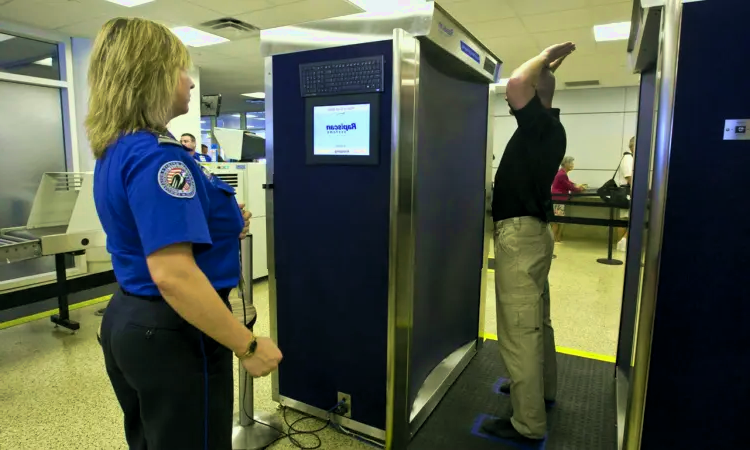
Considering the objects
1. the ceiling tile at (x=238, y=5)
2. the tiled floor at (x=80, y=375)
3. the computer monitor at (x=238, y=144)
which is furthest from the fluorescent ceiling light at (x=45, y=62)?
the tiled floor at (x=80, y=375)

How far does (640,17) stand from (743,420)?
152 cm

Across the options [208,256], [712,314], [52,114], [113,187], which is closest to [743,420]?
[712,314]

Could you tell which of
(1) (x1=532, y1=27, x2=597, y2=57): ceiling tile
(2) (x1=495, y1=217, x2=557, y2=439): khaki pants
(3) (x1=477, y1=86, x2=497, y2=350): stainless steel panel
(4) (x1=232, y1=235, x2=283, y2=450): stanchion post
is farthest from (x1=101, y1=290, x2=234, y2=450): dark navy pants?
(1) (x1=532, y1=27, x2=597, y2=57): ceiling tile

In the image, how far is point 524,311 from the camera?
2.11m

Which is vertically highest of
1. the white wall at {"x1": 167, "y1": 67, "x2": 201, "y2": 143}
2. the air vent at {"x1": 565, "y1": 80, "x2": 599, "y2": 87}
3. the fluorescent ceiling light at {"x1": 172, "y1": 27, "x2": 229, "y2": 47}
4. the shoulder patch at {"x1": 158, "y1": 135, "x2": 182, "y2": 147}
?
the fluorescent ceiling light at {"x1": 172, "y1": 27, "x2": 229, "y2": 47}

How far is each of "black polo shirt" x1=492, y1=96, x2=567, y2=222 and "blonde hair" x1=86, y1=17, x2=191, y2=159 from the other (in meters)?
1.53

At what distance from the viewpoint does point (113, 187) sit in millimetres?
1029

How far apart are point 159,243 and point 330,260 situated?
130 centimetres

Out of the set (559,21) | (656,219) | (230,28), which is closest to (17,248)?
(656,219)

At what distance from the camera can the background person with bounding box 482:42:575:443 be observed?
2115 millimetres

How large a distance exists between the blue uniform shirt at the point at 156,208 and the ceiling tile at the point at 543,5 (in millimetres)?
4628

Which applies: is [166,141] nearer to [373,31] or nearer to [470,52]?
[373,31]

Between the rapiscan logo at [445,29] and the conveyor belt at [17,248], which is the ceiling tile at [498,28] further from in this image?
the conveyor belt at [17,248]

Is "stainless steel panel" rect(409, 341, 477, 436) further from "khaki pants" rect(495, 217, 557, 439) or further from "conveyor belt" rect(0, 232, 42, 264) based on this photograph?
"conveyor belt" rect(0, 232, 42, 264)
